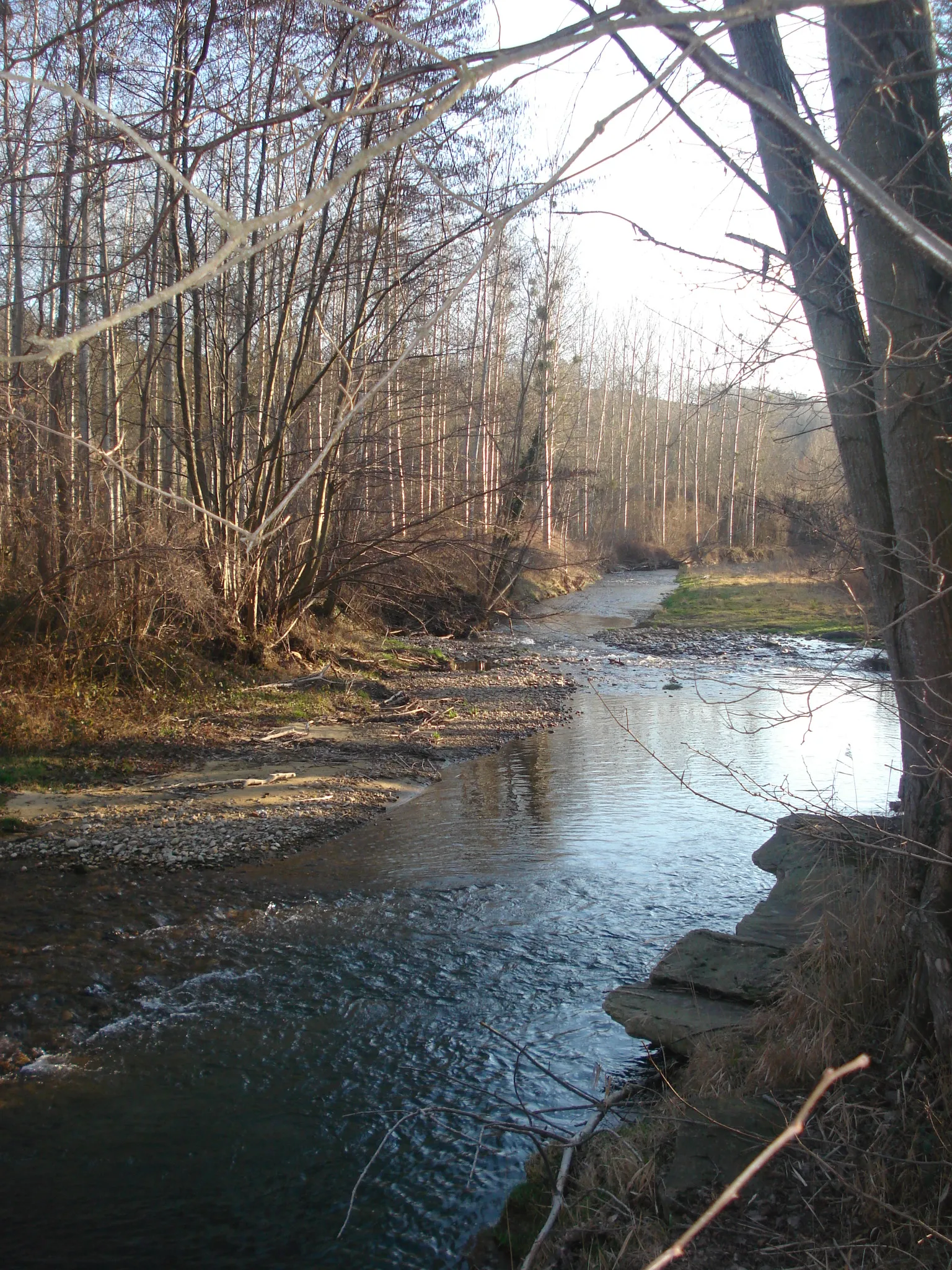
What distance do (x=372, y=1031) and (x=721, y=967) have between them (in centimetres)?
204

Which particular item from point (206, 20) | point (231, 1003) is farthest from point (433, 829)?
point (206, 20)

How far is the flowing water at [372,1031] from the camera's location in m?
4.04

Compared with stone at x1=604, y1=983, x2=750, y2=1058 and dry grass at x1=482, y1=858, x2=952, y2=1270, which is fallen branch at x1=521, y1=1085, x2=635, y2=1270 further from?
stone at x1=604, y1=983, x2=750, y2=1058

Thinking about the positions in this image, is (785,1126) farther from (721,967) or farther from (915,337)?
(915,337)

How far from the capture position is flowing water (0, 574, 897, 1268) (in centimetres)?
404

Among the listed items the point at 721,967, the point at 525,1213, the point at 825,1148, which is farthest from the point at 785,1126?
the point at 721,967

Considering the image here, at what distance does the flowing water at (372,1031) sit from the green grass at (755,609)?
15.0 meters

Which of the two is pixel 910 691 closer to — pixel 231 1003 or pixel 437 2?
pixel 231 1003

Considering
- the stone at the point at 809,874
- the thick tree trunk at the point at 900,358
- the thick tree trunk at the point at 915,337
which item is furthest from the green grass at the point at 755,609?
the thick tree trunk at the point at 915,337

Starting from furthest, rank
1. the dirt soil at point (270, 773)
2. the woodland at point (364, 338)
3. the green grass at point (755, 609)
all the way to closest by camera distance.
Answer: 1. the green grass at point (755, 609)
2. the dirt soil at point (270, 773)
3. the woodland at point (364, 338)

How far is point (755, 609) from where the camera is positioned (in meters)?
29.7

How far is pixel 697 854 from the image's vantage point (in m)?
8.59

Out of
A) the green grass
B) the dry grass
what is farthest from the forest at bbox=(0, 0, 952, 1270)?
the green grass

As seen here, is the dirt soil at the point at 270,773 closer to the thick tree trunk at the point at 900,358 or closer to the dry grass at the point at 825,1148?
the dry grass at the point at 825,1148
